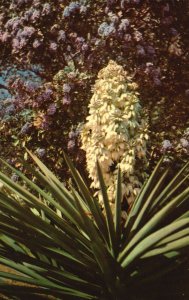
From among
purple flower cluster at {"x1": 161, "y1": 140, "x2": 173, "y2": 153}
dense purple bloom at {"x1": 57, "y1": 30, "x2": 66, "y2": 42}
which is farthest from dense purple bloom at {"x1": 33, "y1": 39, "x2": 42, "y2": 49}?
purple flower cluster at {"x1": 161, "y1": 140, "x2": 173, "y2": 153}

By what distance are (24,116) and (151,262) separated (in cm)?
437

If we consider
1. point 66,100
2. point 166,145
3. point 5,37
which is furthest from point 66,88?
point 166,145

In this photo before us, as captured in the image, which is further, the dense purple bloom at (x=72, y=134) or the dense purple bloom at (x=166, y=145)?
the dense purple bloom at (x=72, y=134)

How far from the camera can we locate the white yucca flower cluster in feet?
13.7

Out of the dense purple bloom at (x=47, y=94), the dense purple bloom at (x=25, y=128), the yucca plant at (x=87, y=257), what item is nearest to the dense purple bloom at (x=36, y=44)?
the dense purple bloom at (x=47, y=94)

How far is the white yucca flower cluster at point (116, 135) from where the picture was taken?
13.7 feet

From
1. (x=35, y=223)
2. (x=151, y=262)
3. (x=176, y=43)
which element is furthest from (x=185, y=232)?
(x=176, y=43)

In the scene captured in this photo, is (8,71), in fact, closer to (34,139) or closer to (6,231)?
(34,139)

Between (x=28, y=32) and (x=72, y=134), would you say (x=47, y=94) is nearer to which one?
(x=72, y=134)

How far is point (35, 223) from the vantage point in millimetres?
2807

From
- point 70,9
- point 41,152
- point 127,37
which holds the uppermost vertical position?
point 70,9

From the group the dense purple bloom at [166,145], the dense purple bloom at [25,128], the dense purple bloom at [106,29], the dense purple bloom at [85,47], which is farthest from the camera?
the dense purple bloom at [25,128]

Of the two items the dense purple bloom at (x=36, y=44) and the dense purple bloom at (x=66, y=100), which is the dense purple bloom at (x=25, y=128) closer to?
the dense purple bloom at (x=66, y=100)

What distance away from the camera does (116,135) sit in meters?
4.12
